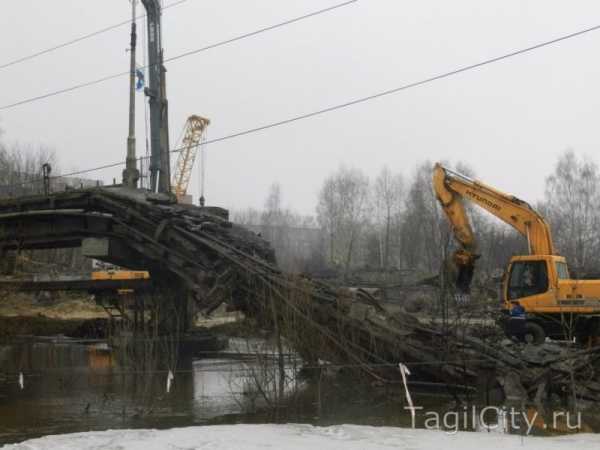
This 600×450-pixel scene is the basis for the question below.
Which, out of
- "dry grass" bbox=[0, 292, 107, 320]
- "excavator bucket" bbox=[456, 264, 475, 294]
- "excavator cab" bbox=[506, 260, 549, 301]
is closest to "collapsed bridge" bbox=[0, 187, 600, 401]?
"excavator cab" bbox=[506, 260, 549, 301]

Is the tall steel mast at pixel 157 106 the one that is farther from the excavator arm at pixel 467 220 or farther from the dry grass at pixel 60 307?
the dry grass at pixel 60 307

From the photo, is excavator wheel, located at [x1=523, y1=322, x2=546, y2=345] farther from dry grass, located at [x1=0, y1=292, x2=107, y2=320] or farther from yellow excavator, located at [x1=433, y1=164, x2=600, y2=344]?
dry grass, located at [x1=0, y1=292, x2=107, y2=320]

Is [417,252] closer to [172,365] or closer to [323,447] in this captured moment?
[172,365]

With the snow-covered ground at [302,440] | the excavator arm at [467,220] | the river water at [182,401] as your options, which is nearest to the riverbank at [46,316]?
the river water at [182,401]

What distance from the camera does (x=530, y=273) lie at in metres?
19.2

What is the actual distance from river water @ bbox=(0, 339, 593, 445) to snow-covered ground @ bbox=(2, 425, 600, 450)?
1.81 meters

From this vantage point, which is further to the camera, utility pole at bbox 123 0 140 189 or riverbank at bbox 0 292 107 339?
riverbank at bbox 0 292 107 339

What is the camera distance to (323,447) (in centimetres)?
905

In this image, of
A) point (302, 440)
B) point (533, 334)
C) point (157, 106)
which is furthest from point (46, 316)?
point (302, 440)

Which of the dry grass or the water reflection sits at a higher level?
the dry grass

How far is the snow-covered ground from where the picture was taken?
902 centimetres

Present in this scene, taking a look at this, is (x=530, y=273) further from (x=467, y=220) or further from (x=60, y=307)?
(x=60, y=307)

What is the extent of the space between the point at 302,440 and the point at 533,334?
1107 centimetres

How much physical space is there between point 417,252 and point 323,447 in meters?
71.5
